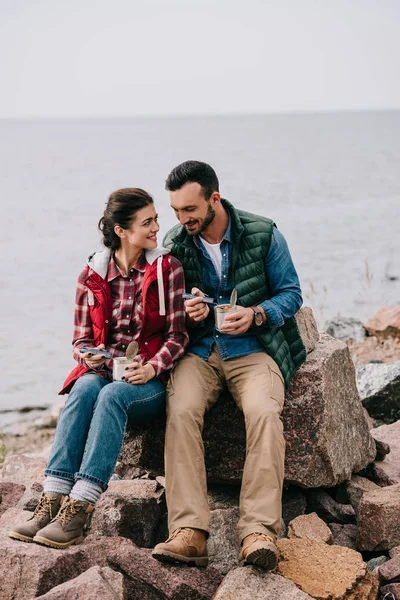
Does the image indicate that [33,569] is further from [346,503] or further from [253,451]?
[346,503]

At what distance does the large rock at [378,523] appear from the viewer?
15.5 feet

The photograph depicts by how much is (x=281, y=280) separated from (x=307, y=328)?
54 cm

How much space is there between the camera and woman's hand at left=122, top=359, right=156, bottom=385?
15.1 ft


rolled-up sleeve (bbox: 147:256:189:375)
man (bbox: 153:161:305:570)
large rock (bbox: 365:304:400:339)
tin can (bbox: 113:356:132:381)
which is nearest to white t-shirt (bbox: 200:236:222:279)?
man (bbox: 153:161:305:570)

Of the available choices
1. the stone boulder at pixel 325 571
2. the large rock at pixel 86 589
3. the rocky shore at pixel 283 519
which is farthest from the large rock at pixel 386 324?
the large rock at pixel 86 589

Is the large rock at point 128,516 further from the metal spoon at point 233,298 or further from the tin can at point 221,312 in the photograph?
the metal spoon at point 233,298

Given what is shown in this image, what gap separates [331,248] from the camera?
21453 mm

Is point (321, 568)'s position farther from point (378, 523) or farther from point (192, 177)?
point (192, 177)

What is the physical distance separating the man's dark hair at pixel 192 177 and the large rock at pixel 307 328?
1.05 meters

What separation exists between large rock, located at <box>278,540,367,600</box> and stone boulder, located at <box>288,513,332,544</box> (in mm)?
181

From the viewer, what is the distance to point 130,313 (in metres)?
4.89

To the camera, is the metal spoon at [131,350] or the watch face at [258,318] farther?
the watch face at [258,318]

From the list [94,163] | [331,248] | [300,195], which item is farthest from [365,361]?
[94,163]

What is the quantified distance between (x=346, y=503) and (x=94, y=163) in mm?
45931
